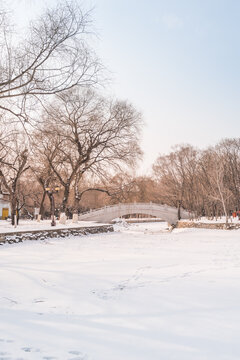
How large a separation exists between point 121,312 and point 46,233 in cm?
1388

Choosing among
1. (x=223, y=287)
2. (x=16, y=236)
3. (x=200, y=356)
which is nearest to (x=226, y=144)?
(x=16, y=236)

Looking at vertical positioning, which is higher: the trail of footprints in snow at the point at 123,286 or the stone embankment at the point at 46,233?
the stone embankment at the point at 46,233

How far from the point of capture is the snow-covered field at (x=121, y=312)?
10.9 ft

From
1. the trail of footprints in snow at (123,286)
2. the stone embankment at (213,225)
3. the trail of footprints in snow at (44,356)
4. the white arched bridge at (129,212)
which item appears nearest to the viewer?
the trail of footprints in snow at (44,356)

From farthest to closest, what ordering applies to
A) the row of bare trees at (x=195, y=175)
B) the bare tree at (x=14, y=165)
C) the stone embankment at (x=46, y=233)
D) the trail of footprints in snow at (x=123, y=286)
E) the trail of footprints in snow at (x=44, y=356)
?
the row of bare trees at (x=195, y=175)
the bare tree at (x=14, y=165)
the stone embankment at (x=46, y=233)
the trail of footprints in snow at (x=123, y=286)
the trail of footprints in snow at (x=44, y=356)

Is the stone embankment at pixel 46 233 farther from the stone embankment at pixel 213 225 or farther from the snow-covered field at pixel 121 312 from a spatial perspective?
the stone embankment at pixel 213 225

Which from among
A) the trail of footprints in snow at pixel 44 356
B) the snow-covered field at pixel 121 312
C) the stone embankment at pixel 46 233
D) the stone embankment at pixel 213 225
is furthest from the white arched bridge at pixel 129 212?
the trail of footprints in snow at pixel 44 356

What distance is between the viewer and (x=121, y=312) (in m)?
4.57

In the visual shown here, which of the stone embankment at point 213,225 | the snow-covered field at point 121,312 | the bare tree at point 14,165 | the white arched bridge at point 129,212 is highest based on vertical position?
the bare tree at point 14,165

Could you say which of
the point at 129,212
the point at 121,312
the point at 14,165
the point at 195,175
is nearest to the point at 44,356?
→ the point at 121,312

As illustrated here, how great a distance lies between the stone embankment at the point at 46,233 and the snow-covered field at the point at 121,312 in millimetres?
7140

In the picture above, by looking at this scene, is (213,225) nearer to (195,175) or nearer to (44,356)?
(195,175)

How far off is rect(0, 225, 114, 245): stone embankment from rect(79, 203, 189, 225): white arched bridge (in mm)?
9408

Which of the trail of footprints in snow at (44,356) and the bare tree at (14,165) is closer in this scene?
the trail of footprints in snow at (44,356)
